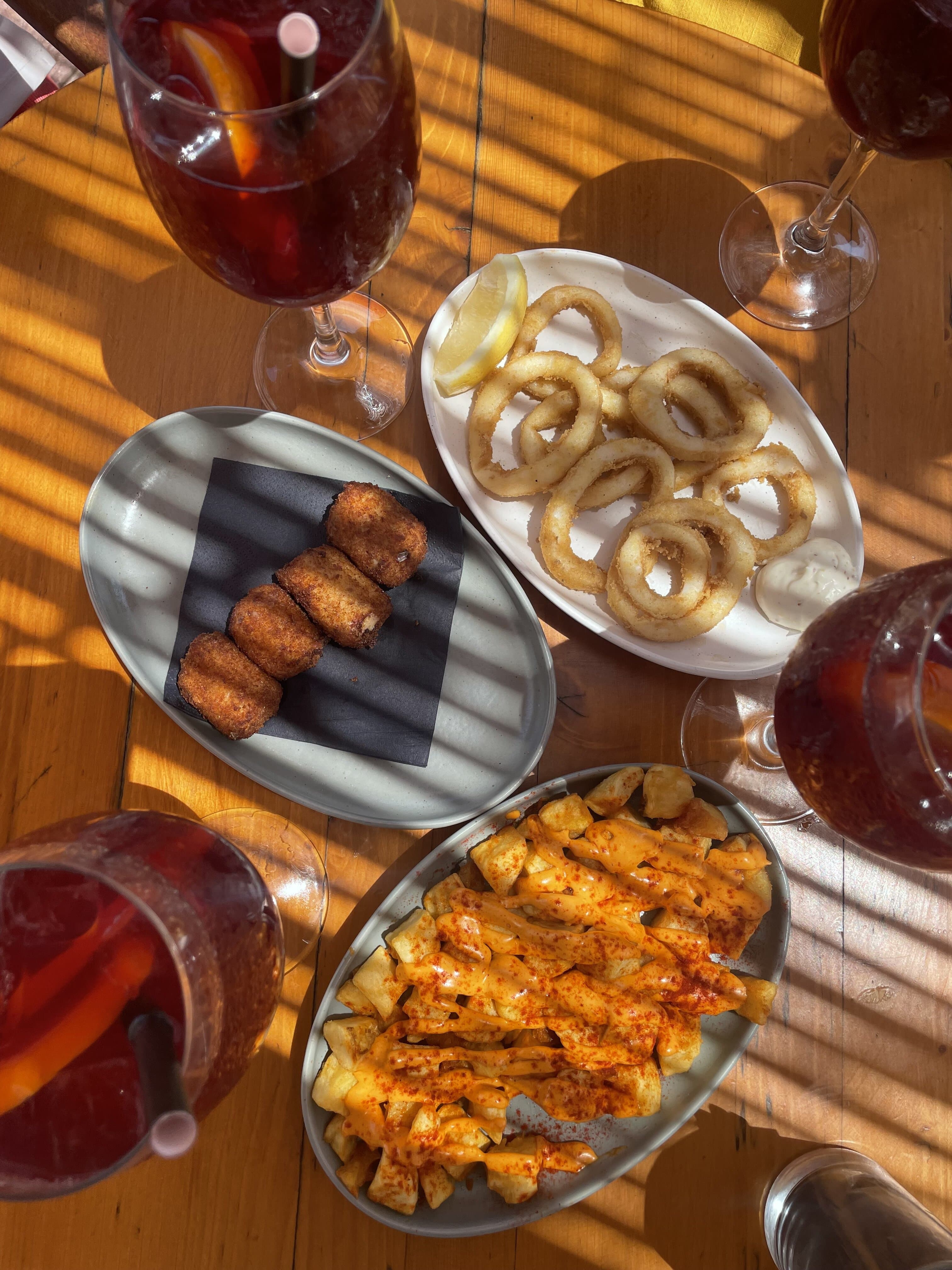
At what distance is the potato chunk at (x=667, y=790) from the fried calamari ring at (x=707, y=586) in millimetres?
213

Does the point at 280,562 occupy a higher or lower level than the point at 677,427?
lower

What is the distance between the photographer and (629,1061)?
1.39 meters

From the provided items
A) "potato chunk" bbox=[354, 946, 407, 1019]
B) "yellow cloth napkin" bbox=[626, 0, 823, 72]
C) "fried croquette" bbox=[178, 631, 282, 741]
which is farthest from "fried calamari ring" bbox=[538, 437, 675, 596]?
"yellow cloth napkin" bbox=[626, 0, 823, 72]

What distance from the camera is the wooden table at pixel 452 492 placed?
55.6 inches

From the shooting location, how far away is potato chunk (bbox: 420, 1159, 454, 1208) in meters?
1.37

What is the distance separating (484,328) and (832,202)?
0.58m

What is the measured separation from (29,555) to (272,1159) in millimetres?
1019

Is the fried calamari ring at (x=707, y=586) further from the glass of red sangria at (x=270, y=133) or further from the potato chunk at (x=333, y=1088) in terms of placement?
the potato chunk at (x=333, y=1088)

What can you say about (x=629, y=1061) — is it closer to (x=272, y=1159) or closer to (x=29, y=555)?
(x=272, y=1159)

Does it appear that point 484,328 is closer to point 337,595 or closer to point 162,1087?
point 337,595

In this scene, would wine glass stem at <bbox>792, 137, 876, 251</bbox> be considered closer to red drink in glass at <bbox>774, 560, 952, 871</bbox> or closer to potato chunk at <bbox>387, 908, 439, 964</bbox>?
red drink in glass at <bbox>774, 560, 952, 871</bbox>

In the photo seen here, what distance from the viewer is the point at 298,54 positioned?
756 mm

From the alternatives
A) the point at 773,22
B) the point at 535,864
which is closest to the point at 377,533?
the point at 535,864

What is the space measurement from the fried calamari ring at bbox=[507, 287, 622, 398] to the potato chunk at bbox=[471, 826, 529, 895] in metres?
0.74
